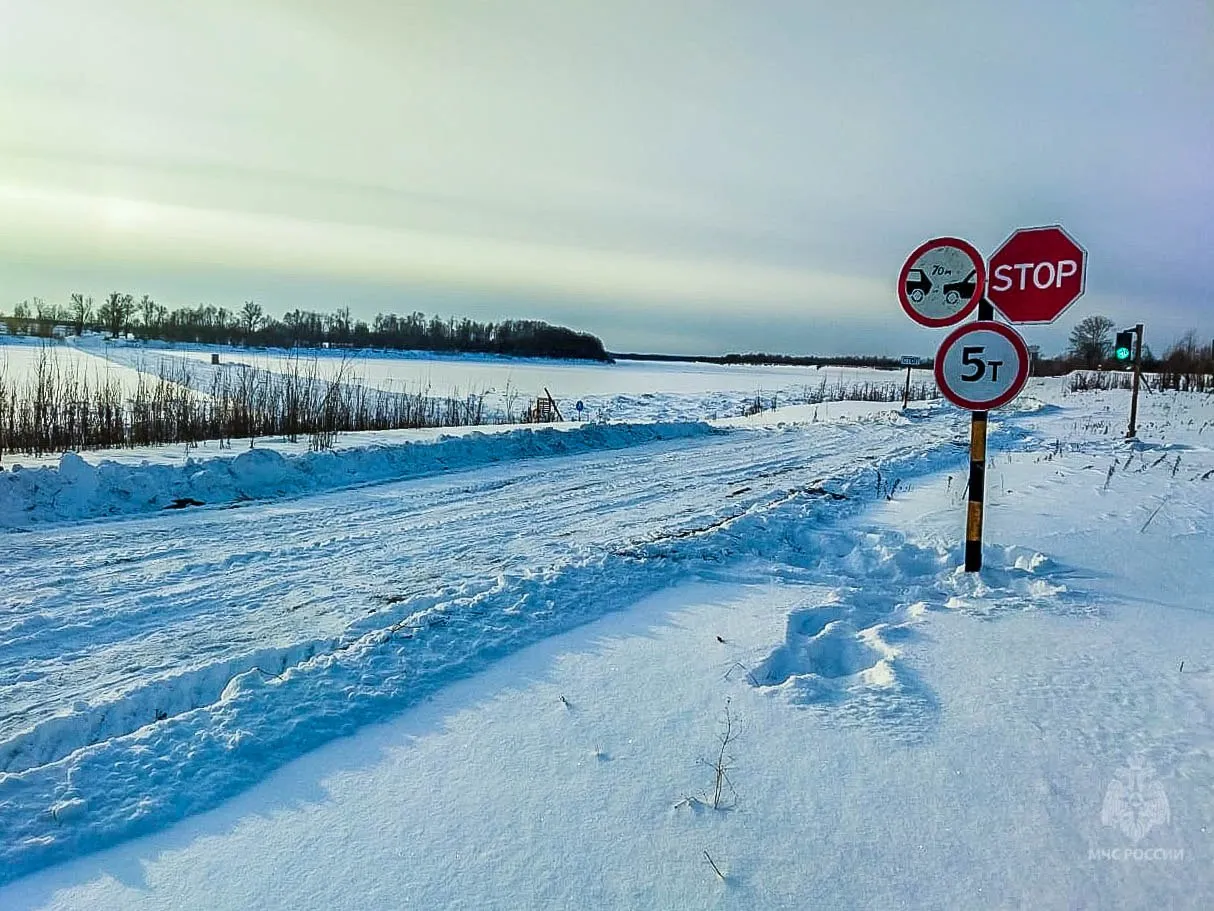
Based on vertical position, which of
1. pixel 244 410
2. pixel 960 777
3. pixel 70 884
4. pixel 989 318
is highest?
pixel 989 318

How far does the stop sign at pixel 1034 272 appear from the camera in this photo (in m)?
4.93

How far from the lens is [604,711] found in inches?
119

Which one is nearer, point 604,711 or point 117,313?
point 604,711

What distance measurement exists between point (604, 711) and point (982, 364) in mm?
3349

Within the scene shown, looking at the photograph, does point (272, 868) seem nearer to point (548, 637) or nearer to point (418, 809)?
point (418, 809)

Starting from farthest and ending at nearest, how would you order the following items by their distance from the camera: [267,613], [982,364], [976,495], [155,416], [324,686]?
1. [155,416]
2. [976,495]
3. [982,364]
4. [267,613]
5. [324,686]

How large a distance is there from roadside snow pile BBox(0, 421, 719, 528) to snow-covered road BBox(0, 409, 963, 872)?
1.54 ft

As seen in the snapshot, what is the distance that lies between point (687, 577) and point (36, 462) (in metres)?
6.93

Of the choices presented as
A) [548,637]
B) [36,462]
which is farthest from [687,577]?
[36,462]

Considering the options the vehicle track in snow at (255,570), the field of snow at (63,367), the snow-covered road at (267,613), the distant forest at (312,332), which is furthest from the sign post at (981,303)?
the distant forest at (312,332)

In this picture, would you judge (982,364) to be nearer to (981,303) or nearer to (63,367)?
(981,303)

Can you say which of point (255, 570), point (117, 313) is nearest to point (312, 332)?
point (117, 313)

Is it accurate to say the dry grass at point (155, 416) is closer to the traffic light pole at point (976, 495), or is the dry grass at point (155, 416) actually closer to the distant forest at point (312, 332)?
the traffic light pole at point (976, 495)

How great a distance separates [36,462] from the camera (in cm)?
748
